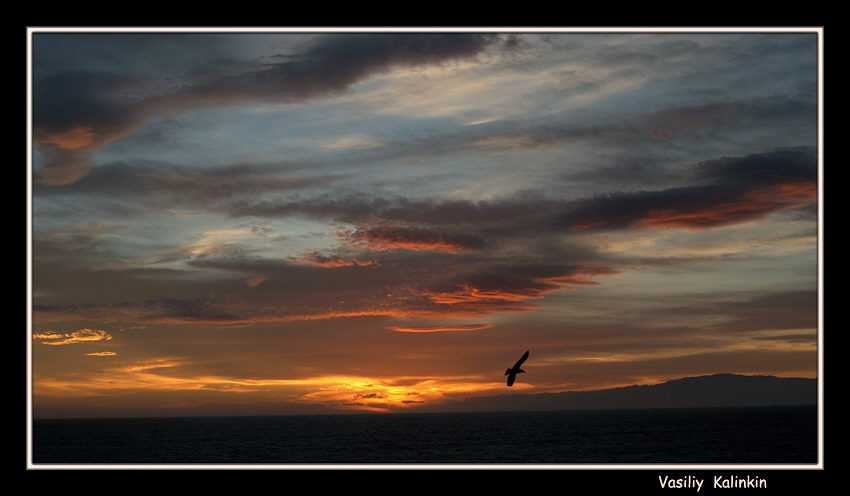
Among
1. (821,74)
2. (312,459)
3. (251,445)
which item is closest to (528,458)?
(312,459)

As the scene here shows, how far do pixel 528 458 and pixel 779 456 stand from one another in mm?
38678

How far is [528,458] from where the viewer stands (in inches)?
4574

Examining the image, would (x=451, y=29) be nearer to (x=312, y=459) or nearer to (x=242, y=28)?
(x=242, y=28)

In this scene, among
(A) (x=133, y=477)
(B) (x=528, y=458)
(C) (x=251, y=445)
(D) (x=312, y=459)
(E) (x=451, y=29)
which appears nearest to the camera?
(E) (x=451, y=29)

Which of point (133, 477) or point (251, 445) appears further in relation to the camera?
point (251, 445)

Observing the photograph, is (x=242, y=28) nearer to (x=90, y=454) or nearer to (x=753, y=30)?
A: (x=753, y=30)

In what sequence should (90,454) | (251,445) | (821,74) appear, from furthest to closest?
(251,445), (90,454), (821,74)

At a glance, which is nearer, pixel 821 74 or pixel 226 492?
pixel 821 74

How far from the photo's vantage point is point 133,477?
104ft

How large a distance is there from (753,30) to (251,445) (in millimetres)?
151574

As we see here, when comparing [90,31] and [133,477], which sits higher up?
[90,31]
